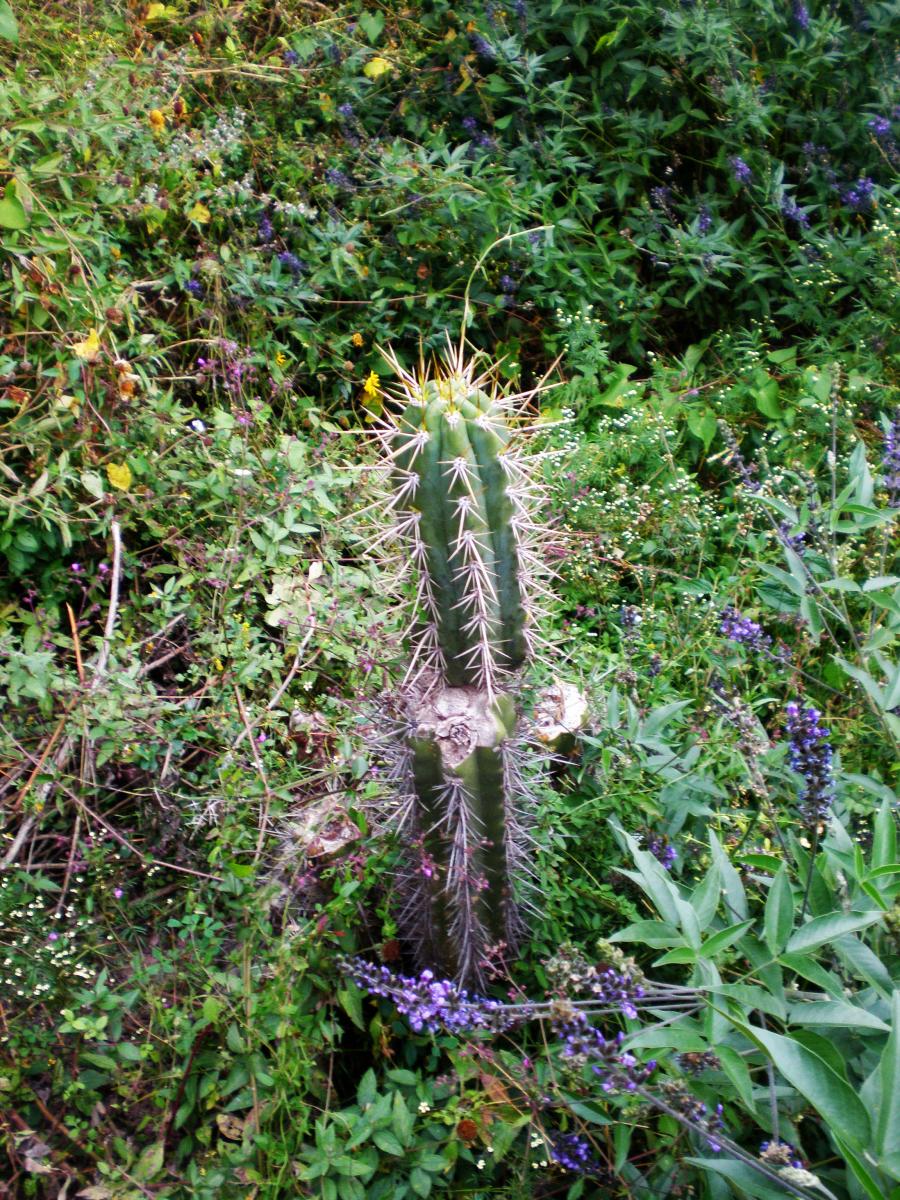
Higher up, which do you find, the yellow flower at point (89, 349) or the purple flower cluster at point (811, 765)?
the yellow flower at point (89, 349)

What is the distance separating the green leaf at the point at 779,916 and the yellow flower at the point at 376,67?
383 cm

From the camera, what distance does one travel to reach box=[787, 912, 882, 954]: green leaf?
5.49 feet

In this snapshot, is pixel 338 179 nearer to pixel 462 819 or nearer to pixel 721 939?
pixel 462 819

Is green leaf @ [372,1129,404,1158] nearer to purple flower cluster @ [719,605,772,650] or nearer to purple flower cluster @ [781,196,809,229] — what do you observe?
purple flower cluster @ [719,605,772,650]

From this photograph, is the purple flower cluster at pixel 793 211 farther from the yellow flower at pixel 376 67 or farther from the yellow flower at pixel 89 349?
the yellow flower at pixel 89 349

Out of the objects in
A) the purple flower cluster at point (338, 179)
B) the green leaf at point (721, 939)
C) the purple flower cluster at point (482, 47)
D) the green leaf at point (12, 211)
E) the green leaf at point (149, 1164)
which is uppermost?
the purple flower cluster at point (482, 47)

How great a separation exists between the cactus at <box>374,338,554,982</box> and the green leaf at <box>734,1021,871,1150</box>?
0.69m

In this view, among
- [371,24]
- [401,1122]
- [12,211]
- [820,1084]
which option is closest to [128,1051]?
[401,1122]

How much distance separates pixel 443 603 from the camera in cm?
204

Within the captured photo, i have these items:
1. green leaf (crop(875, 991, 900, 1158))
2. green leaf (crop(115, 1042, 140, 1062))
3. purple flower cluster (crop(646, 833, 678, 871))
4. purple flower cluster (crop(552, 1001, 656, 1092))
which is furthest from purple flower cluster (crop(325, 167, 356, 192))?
green leaf (crop(875, 991, 900, 1158))

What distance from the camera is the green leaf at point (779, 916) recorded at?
1687 mm

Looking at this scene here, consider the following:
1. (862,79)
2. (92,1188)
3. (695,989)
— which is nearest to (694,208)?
(862,79)

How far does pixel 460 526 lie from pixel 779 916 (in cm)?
88

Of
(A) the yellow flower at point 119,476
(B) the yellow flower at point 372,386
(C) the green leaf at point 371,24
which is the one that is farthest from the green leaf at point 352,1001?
(C) the green leaf at point 371,24
